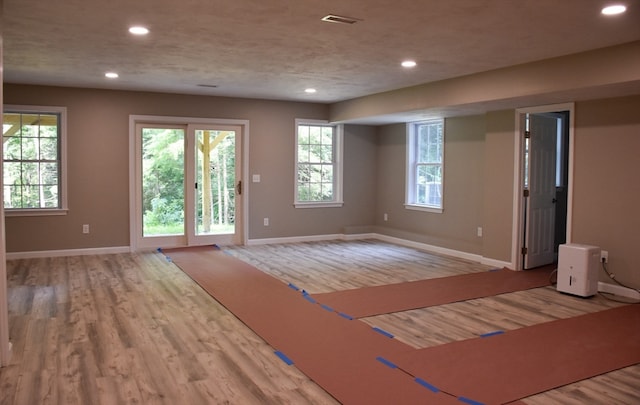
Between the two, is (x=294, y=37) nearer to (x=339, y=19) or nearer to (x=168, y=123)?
(x=339, y=19)

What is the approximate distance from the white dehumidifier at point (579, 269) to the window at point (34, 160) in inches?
252

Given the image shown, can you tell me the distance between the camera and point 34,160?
700 cm

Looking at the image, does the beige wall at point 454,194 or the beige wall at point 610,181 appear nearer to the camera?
the beige wall at point 610,181

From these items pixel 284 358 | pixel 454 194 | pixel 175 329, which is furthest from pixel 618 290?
pixel 175 329

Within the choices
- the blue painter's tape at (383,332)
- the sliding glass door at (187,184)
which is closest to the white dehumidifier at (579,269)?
the blue painter's tape at (383,332)

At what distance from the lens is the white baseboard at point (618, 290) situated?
200 inches

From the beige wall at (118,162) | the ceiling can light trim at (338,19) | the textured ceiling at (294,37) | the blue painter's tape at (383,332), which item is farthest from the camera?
the beige wall at (118,162)

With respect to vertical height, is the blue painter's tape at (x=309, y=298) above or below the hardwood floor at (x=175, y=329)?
above

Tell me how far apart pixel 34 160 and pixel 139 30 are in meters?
3.89

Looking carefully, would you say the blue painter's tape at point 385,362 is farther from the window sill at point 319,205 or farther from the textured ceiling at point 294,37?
the window sill at point 319,205

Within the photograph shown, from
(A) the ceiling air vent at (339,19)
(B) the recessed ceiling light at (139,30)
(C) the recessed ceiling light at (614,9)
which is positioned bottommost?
(C) the recessed ceiling light at (614,9)

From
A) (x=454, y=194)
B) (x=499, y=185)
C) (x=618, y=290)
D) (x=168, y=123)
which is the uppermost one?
(x=168, y=123)

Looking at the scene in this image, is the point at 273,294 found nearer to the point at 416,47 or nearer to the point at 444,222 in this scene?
the point at 416,47

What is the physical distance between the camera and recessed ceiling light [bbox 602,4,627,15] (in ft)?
11.0
